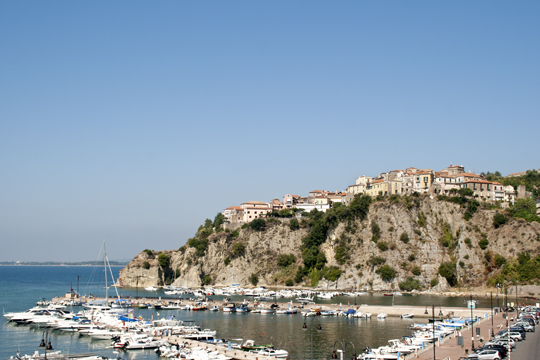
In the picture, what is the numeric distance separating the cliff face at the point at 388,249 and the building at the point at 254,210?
1088 cm

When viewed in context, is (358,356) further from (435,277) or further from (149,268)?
(149,268)

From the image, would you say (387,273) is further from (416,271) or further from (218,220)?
(218,220)

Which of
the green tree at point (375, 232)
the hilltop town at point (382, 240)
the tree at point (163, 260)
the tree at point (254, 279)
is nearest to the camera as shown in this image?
the hilltop town at point (382, 240)

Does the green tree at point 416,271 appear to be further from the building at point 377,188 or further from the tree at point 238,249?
the tree at point 238,249

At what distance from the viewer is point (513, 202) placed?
110 meters

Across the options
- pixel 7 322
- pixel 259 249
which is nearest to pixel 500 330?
pixel 7 322

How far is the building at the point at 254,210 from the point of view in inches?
5551

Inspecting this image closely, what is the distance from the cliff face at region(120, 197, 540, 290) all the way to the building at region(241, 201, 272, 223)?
1088 cm

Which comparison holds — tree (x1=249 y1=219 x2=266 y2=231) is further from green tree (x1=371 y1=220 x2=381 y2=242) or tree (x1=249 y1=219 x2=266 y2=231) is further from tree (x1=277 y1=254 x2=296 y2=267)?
green tree (x1=371 y1=220 x2=381 y2=242)

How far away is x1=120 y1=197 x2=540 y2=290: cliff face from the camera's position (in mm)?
95375

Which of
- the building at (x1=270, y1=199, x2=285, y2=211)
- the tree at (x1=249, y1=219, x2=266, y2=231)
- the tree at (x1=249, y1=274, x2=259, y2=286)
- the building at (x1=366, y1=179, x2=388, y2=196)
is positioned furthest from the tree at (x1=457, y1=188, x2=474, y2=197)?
the building at (x1=270, y1=199, x2=285, y2=211)

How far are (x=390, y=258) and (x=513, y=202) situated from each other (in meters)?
31.9

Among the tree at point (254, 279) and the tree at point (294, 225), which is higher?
the tree at point (294, 225)

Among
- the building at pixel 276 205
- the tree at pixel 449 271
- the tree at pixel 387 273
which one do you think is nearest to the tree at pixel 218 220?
the building at pixel 276 205
